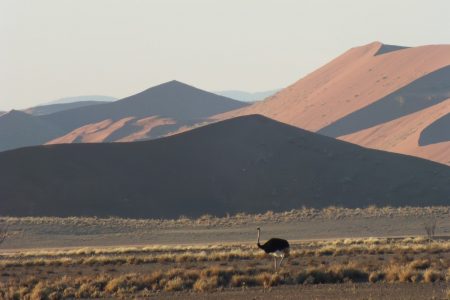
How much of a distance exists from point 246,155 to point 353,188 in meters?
10.7

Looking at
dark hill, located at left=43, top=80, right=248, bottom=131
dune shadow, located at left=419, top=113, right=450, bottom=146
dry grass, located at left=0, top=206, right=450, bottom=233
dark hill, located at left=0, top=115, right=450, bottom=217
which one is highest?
dark hill, located at left=43, top=80, right=248, bottom=131

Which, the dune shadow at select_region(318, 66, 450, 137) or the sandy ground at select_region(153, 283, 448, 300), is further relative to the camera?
the dune shadow at select_region(318, 66, 450, 137)

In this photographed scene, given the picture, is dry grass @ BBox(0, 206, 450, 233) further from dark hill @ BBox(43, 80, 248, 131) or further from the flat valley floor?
dark hill @ BBox(43, 80, 248, 131)

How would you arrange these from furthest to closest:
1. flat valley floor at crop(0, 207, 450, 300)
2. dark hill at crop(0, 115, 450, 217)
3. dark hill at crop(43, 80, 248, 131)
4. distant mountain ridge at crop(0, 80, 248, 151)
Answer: dark hill at crop(43, 80, 248, 131)
distant mountain ridge at crop(0, 80, 248, 151)
dark hill at crop(0, 115, 450, 217)
flat valley floor at crop(0, 207, 450, 300)

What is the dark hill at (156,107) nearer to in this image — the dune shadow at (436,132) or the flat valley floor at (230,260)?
the dune shadow at (436,132)

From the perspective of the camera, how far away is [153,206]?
72750 mm

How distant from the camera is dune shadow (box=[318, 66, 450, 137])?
13162 cm

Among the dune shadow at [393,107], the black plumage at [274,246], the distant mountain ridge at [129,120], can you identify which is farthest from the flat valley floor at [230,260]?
the distant mountain ridge at [129,120]

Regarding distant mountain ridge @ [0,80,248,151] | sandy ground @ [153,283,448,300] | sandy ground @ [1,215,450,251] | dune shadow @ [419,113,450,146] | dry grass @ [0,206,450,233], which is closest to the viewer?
sandy ground @ [153,283,448,300]

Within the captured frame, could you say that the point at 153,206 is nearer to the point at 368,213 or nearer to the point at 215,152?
the point at 215,152

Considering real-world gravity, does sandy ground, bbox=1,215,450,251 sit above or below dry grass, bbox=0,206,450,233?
below

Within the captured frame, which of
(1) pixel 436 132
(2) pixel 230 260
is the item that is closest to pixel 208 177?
(2) pixel 230 260

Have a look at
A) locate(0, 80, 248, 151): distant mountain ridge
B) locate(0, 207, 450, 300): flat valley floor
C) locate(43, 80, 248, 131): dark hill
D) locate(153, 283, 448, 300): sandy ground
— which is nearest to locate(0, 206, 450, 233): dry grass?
locate(0, 207, 450, 300): flat valley floor

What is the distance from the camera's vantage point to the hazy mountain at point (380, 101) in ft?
390
